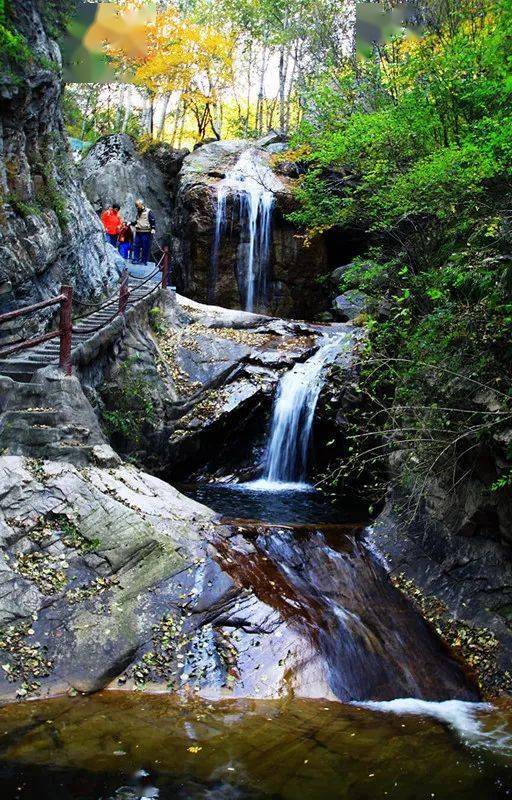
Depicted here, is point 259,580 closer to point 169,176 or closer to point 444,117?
point 444,117

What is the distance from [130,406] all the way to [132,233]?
9.12m

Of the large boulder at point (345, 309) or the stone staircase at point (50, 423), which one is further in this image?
the large boulder at point (345, 309)

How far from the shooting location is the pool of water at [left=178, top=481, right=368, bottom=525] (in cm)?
1012

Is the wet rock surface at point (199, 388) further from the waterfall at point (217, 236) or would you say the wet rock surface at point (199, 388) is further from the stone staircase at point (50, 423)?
the waterfall at point (217, 236)

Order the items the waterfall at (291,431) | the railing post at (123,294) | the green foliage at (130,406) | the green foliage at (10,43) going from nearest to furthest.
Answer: the green foliage at (10,43) → the green foliage at (130,406) → the railing post at (123,294) → the waterfall at (291,431)

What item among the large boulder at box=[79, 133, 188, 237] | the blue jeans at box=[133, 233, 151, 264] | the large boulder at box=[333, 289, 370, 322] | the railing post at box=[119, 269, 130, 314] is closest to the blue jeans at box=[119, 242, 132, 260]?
the blue jeans at box=[133, 233, 151, 264]

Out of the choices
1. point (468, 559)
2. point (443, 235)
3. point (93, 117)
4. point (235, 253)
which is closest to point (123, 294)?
point (443, 235)

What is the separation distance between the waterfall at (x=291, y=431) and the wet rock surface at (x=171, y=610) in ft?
15.9

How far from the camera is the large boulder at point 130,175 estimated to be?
974 inches

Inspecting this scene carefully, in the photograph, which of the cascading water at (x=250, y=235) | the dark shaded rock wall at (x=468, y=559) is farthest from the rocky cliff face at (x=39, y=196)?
the dark shaded rock wall at (x=468, y=559)

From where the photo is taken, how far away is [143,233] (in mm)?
18516

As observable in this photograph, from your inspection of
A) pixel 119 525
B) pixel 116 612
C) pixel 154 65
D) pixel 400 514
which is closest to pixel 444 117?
pixel 400 514

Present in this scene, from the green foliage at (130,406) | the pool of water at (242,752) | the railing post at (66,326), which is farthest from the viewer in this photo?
the green foliage at (130,406)

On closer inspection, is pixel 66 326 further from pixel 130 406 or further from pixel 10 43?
pixel 10 43
